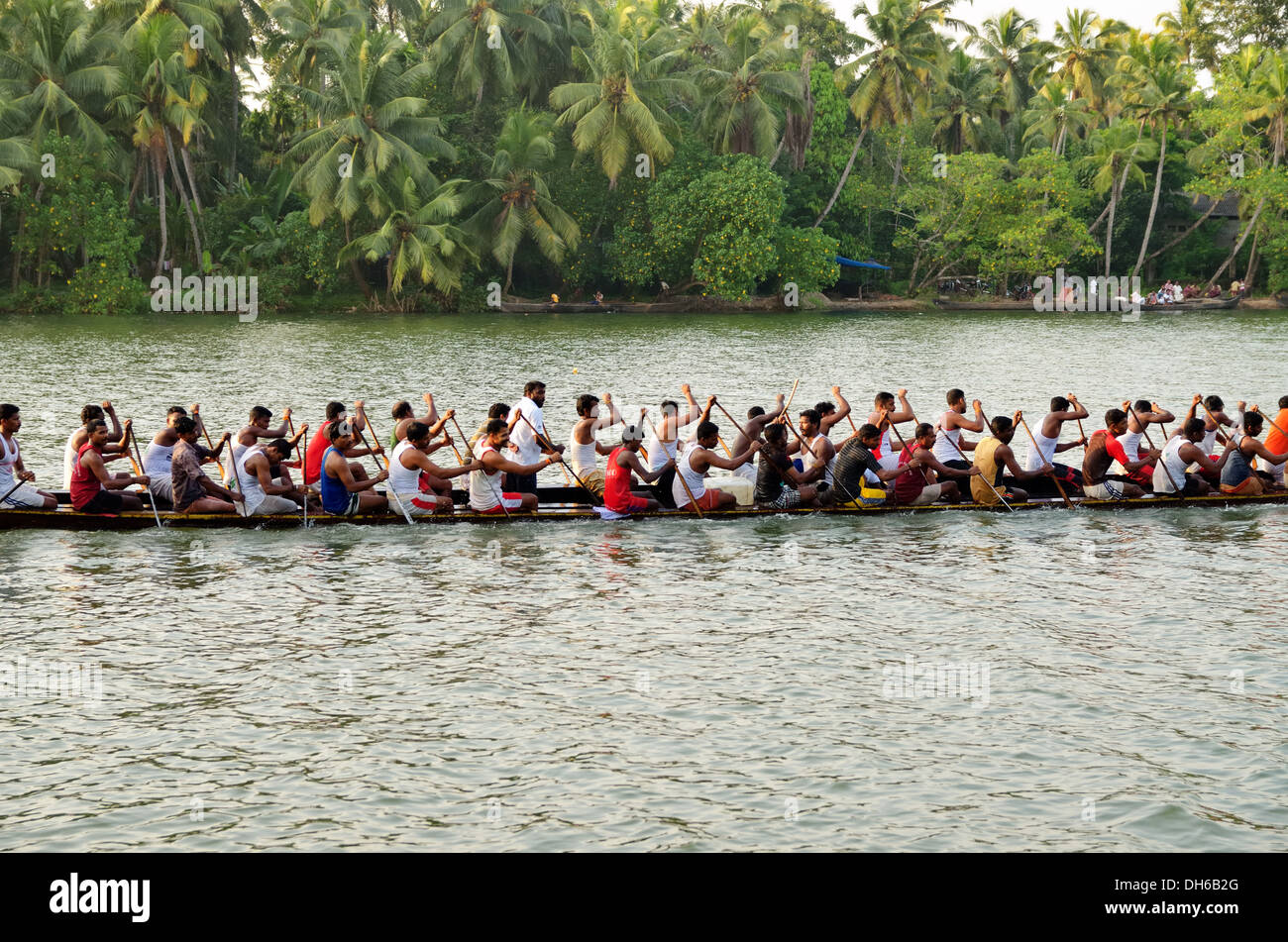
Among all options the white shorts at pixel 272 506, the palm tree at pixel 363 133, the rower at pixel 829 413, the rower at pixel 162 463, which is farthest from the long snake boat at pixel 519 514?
the palm tree at pixel 363 133

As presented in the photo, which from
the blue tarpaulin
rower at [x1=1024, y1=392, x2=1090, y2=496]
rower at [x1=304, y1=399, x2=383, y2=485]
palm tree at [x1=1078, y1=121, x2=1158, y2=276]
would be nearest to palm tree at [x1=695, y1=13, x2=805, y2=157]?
the blue tarpaulin

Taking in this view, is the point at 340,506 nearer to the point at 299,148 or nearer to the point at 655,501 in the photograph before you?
the point at 655,501

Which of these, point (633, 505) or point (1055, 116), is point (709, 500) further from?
point (1055, 116)

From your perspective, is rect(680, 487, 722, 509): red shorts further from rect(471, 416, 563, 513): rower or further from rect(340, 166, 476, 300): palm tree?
rect(340, 166, 476, 300): palm tree

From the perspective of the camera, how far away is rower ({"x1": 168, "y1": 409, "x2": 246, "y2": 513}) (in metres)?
16.8

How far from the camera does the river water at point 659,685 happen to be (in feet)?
30.8

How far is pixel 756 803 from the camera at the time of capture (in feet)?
31.4

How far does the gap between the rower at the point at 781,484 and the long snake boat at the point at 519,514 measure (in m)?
0.11

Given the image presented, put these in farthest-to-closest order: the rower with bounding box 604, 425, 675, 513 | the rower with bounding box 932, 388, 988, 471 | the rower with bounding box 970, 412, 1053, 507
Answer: the rower with bounding box 932, 388, 988, 471 < the rower with bounding box 970, 412, 1053, 507 < the rower with bounding box 604, 425, 675, 513

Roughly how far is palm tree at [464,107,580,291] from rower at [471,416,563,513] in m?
41.8

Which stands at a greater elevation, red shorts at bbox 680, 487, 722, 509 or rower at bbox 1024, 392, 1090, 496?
rower at bbox 1024, 392, 1090, 496

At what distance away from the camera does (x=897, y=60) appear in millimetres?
61844
